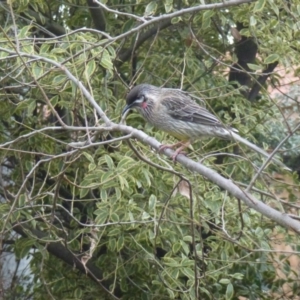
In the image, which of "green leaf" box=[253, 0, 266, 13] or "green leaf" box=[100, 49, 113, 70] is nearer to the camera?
"green leaf" box=[100, 49, 113, 70]

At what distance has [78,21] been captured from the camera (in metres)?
5.86

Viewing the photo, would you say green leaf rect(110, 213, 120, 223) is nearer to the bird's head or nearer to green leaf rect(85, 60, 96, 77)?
the bird's head

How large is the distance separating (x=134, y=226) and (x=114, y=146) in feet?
1.70

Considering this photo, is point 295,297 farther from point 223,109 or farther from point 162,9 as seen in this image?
point 162,9

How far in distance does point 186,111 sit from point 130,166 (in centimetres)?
66

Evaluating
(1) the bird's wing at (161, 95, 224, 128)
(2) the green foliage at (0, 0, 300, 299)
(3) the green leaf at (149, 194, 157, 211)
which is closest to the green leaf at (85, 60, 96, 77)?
(2) the green foliage at (0, 0, 300, 299)

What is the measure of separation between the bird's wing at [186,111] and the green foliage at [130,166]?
0.38ft

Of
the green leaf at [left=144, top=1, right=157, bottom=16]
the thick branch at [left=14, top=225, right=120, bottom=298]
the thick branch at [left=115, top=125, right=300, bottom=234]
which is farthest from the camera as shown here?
the thick branch at [left=14, top=225, right=120, bottom=298]

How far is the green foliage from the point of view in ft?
15.6

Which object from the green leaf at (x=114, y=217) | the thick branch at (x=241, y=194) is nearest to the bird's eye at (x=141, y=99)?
the green leaf at (x=114, y=217)

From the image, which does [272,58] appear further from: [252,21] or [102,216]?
[102,216]

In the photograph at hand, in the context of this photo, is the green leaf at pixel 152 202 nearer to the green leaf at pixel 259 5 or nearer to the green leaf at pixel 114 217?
the green leaf at pixel 114 217

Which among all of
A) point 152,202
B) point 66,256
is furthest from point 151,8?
point 66,256

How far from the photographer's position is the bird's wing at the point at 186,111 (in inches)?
197
